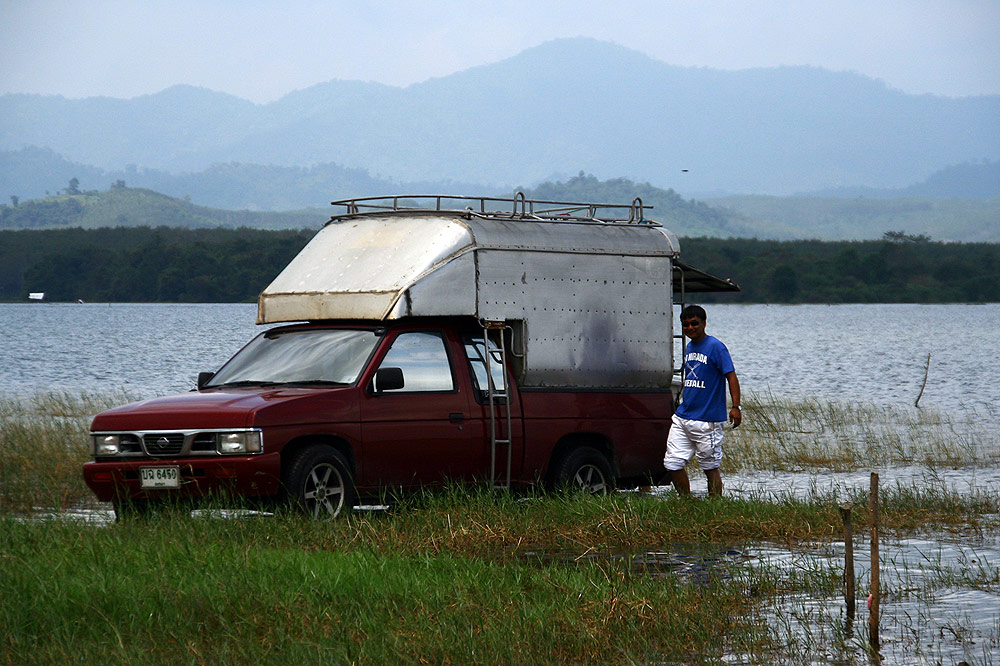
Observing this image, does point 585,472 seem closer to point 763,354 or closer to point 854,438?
point 854,438

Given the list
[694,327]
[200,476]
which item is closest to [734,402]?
[694,327]

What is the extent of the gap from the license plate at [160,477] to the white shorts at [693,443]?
4.52 m

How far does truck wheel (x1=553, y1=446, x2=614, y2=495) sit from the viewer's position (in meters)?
12.4

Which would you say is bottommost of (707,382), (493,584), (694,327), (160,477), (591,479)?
(591,479)

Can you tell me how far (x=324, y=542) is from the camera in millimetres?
9523

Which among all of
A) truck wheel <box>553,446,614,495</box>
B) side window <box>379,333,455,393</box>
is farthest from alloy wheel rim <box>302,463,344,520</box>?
truck wheel <box>553,446,614,495</box>

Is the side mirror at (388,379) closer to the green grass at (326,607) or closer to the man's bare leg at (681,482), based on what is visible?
the green grass at (326,607)

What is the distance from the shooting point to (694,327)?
1244cm

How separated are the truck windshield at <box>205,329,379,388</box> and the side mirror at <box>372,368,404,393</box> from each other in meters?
0.23

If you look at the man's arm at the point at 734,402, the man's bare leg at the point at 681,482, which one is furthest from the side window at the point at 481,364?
the man's arm at the point at 734,402

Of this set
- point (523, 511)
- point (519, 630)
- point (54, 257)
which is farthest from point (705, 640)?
point (54, 257)

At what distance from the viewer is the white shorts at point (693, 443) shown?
12.4 metres

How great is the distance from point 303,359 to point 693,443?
3602 millimetres

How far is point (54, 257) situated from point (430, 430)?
372ft
